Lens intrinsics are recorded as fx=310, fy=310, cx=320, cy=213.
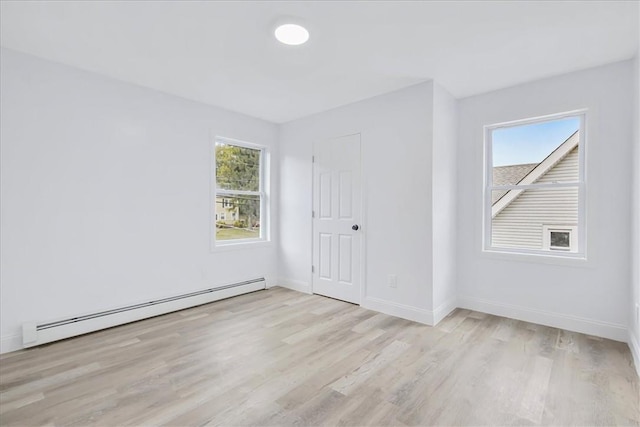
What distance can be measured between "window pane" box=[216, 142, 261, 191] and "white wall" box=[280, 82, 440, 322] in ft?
3.74

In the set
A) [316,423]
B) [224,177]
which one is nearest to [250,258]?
[224,177]

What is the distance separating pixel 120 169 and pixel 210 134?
1.12m

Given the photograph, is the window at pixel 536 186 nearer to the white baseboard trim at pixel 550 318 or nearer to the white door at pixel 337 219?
the white baseboard trim at pixel 550 318

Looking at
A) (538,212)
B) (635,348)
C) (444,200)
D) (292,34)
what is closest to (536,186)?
(538,212)

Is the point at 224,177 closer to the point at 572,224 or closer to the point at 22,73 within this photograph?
the point at 22,73

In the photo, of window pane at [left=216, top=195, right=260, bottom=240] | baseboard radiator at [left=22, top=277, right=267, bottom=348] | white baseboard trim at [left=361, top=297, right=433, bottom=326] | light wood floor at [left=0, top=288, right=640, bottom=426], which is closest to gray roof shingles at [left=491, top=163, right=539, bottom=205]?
light wood floor at [left=0, top=288, right=640, bottom=426]

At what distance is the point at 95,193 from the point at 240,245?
176 cm

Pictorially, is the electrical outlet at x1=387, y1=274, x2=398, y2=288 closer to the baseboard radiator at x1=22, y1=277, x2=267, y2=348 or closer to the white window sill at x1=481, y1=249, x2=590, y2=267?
the white window sill at x1=481, y1=249, x2=590, y2=267

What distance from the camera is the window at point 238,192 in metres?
4.10

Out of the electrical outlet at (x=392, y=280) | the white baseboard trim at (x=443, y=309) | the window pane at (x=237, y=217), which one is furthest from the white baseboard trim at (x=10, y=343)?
the white baseboard trim at (x=443, y=309)

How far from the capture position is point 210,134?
3.87 meters

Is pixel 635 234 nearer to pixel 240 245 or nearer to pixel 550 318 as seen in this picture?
pixel 550 318

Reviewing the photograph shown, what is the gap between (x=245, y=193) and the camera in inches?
173

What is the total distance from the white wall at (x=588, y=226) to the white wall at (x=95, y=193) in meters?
3.17
